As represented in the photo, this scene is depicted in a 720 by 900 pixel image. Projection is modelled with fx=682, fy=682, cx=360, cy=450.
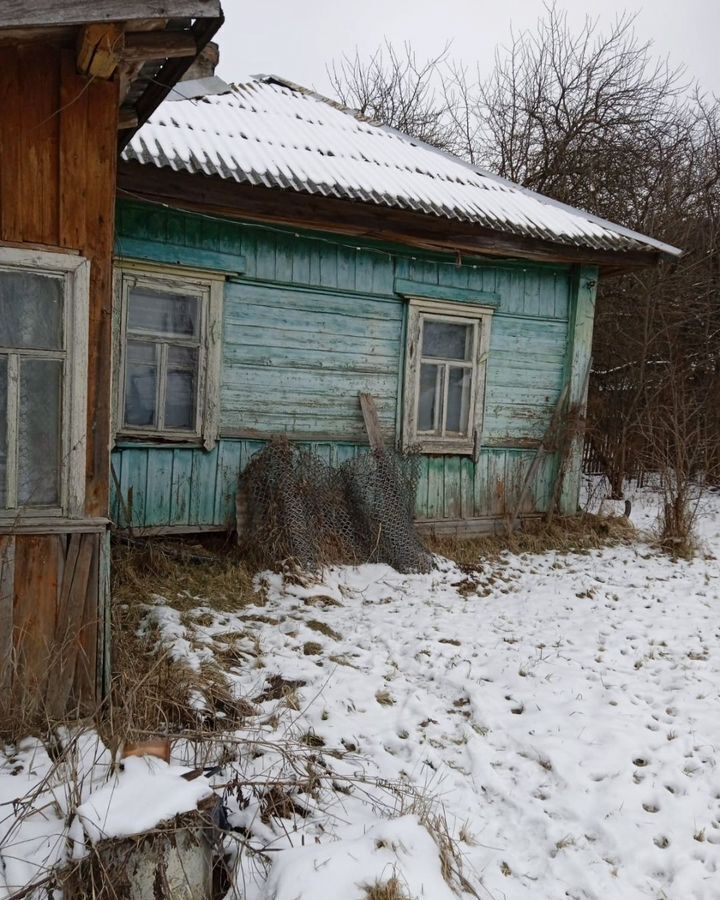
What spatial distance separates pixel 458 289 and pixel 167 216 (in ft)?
9.44

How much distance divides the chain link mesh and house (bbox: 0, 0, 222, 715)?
8.22 ft

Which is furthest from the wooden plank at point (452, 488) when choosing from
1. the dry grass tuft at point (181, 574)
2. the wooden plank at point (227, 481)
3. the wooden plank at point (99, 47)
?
the wooden plank at point (99, 47)

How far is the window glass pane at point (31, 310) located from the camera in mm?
2762

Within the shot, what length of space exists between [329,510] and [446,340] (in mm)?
2272

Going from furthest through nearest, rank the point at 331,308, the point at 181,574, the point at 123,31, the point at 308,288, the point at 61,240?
1. the point at 331,308
2. the point at 308,288
3. the point at 181,574
4. the point at 61,240
5. the point at 123,31

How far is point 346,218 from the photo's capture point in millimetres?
5918

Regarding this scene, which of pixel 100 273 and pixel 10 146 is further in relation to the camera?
pixel 100 273

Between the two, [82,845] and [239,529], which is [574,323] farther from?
[82,845]

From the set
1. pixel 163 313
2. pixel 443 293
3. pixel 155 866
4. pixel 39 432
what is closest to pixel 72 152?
pixel 39 432

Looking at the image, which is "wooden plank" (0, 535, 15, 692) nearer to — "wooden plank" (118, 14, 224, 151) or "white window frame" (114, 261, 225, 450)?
"wooden plank" (118, 14, 224, 151)

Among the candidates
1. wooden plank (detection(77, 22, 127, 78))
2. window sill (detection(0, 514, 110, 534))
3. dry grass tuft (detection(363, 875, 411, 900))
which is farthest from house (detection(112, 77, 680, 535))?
dry grass tuft (detection(363, 875, 411, 900))

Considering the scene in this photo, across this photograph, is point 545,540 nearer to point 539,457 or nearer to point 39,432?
point 539,457

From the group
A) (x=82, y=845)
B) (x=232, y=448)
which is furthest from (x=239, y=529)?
(x=82, y=845)

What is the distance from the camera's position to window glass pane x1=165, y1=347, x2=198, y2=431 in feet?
18.7
